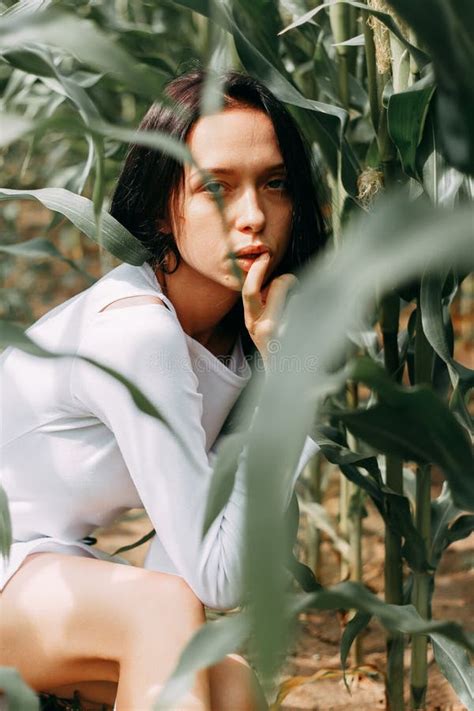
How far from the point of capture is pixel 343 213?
2.97 feet

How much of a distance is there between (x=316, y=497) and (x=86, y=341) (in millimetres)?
653

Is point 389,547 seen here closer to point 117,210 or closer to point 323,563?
point 117,210

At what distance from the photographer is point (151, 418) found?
2.58 feet

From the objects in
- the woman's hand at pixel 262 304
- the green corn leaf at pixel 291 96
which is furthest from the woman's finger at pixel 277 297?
the green corn leaf at pixel 291 96

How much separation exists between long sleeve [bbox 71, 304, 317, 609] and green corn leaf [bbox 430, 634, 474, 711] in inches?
7.4

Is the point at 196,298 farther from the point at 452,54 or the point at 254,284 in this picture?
the point at 452,54

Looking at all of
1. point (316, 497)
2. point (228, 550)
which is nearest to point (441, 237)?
point (228, 550)

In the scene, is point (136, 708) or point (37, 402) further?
point (37, 402)

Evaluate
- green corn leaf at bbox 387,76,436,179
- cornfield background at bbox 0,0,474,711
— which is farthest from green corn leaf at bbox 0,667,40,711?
green corn leaf at bbox 387,76,436,179

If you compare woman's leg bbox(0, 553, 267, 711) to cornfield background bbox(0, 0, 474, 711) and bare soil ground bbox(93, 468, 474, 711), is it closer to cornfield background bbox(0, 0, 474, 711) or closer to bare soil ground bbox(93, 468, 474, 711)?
cornfield background bbox(0, 0, 474, 711)

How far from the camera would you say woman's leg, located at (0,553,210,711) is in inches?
30.5

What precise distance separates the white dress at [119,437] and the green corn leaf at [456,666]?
19 cm

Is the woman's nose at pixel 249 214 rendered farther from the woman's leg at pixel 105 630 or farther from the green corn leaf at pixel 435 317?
the woman's leg at pixel 105 630

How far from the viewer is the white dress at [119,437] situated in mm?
801
